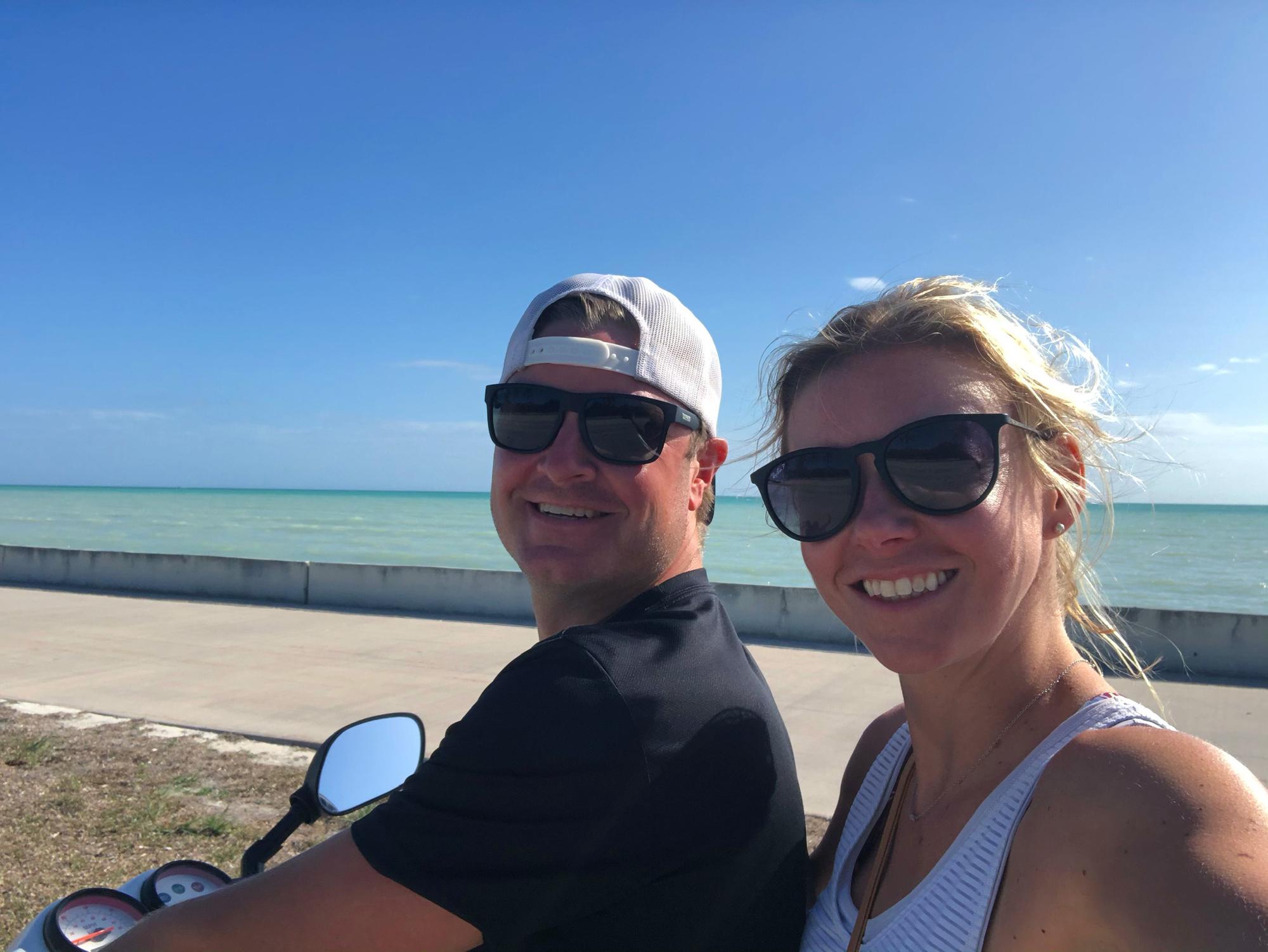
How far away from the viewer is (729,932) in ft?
4.95

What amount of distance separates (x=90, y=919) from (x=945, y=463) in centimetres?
167

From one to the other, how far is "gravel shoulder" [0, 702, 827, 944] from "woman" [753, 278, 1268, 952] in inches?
125

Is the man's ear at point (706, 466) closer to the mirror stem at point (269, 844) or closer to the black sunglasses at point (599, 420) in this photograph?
the black sunglasses at point (599, 420)

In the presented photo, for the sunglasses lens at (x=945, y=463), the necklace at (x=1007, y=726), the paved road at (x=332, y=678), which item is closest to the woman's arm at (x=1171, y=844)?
the necklace at (x=1007, y=726)

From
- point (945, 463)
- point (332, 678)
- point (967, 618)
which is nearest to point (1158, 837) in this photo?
point (967, 618)

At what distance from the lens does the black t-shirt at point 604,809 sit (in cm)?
127

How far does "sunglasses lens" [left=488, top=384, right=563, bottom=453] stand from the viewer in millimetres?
1970

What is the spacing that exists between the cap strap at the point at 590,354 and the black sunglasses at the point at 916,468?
51 centimetres

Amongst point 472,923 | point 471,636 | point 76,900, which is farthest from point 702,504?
point 471,636

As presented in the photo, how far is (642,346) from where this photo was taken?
1967mm

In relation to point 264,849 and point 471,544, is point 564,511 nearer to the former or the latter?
point 264,849

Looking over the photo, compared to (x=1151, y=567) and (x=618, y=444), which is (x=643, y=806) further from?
(x=1151, y=567)

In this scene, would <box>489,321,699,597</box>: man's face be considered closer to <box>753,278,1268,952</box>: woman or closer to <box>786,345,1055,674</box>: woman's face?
<box>753,278,1268,952</box>: woman

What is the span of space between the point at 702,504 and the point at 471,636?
299 inches
